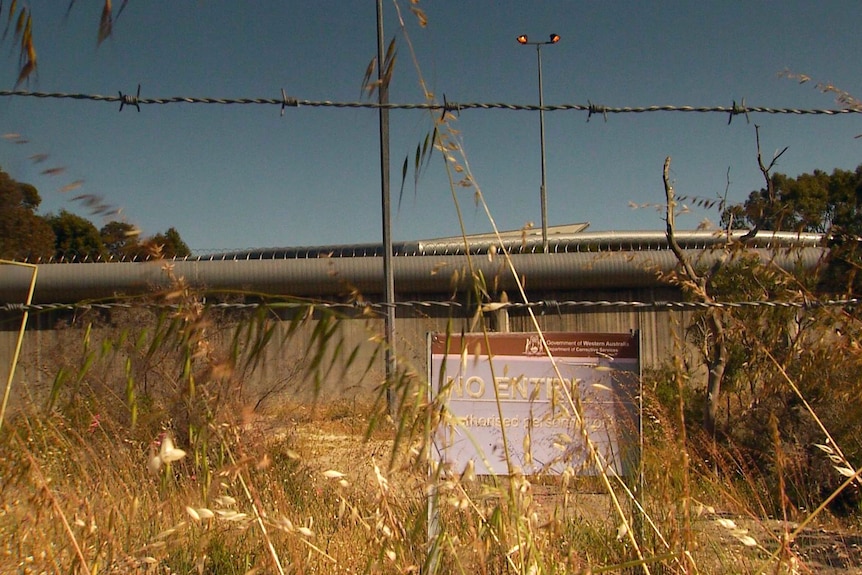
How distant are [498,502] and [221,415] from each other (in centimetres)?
79

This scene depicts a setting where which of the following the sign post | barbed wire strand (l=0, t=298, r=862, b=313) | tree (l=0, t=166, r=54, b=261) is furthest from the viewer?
the sign post

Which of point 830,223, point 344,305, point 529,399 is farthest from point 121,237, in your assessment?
point 830,223

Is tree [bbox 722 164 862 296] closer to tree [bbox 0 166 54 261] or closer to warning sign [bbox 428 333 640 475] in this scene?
warning sign [bbox 428 333 640 475]

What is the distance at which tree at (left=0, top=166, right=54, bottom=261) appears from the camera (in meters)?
1.96

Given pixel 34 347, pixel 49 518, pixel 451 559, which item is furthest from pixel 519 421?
pixel 34 347

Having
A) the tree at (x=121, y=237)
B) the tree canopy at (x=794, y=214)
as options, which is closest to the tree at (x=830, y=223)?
the tree canopy at (x=794, y=214)

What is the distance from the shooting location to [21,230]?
6.64ft

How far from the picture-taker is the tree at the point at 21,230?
1.96 m

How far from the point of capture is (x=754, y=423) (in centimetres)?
516

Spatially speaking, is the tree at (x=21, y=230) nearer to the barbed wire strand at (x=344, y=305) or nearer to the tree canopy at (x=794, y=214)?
the barbed wire strand at (x=344, y=305)

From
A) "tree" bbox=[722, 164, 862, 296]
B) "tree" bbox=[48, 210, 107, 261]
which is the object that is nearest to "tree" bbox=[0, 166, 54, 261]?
"tree" bbox=[48, 210, 107, 261]

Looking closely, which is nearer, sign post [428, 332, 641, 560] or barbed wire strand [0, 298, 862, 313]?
barbed wire strand [0, 298, 862, 313]

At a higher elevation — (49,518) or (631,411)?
(631,411)

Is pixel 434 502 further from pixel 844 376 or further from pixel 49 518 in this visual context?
pixel 844 376
